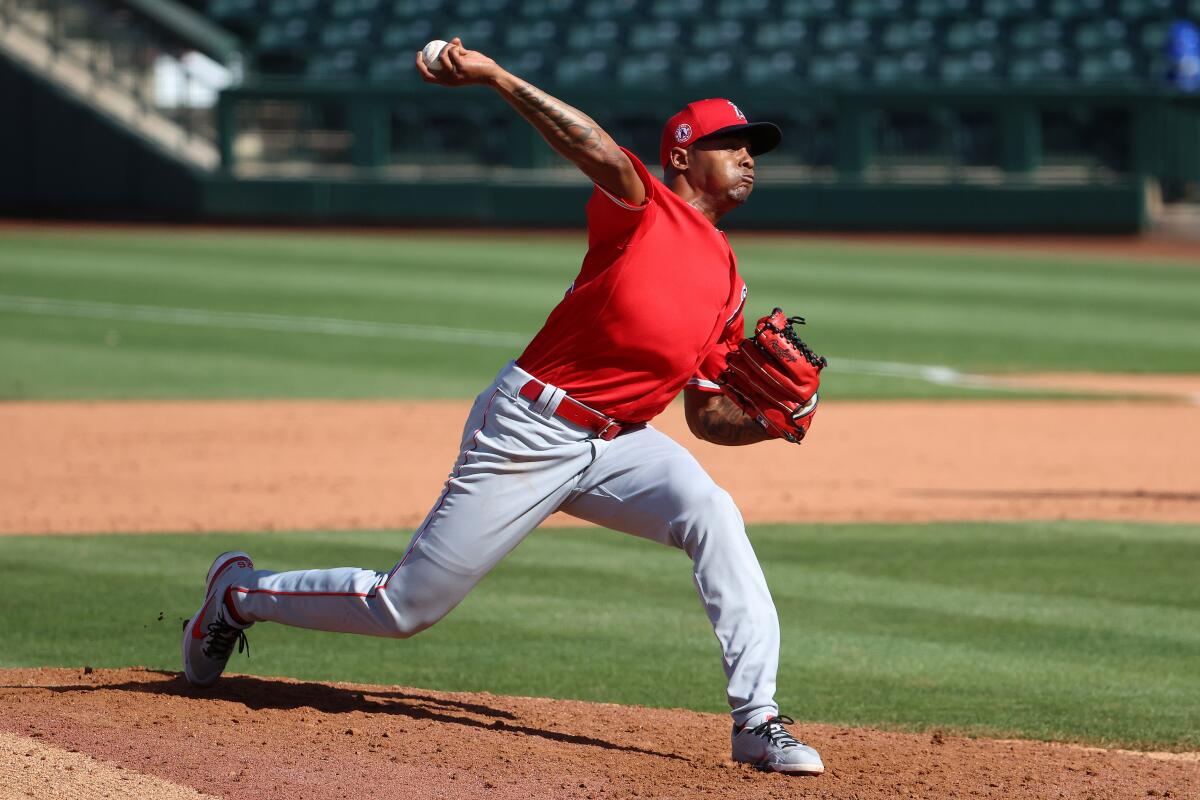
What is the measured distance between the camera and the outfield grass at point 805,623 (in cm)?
558

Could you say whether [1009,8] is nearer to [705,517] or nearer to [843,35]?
[843,35]

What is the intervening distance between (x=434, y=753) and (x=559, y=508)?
0.69 meters

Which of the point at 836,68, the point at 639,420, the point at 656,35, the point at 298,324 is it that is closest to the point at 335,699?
the point at 639,420

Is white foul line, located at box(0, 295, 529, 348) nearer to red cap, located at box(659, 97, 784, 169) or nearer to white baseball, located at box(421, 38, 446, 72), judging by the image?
red cap, located at box(659, 97, 784, 169)

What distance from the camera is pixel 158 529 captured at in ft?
27.1

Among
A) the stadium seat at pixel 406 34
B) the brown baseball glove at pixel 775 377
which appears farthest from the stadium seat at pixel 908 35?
the brown baseball glove at pixel 775 377

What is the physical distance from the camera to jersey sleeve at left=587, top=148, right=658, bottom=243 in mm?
4105

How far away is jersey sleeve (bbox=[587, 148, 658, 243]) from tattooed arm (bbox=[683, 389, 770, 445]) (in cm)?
63

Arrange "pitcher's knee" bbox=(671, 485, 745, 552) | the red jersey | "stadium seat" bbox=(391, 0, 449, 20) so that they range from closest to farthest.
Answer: the red jersey
"pitcher's knee" bbox=(671, 485, 745, 552)
"stadium seat" bbox=(391, 0, 449, 20)

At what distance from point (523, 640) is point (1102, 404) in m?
7.60

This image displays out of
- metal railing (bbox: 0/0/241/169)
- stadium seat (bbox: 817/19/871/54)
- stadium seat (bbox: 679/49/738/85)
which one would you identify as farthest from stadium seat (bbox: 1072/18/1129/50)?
metal railing (bbox: 0/0/241/169)

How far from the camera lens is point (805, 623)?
6.59 metres

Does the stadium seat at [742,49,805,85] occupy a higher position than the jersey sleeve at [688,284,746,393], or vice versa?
the stadium seat at [742,49,805,85]

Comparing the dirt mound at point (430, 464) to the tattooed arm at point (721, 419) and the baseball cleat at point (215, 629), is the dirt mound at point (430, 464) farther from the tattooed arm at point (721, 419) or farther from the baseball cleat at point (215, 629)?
the tattooed arm at point (721, 419)
